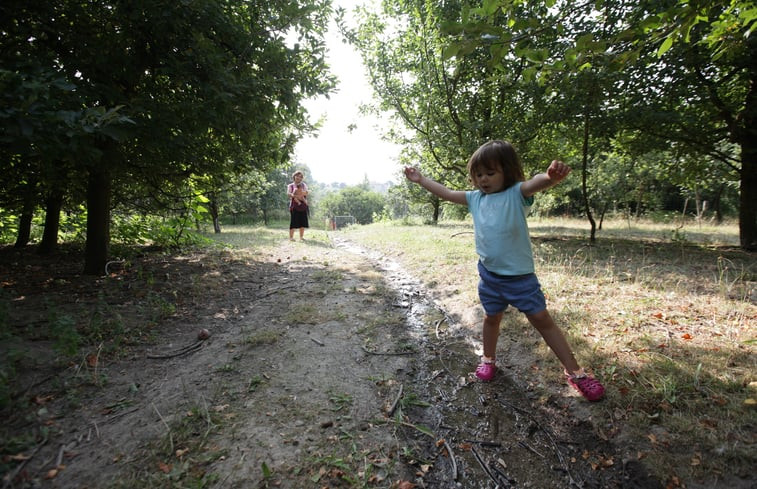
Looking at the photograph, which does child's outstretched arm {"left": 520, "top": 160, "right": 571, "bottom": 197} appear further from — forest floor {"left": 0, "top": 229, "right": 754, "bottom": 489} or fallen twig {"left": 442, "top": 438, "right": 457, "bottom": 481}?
fallen twig {"left": 442, "top": 438, "right": 457, "bottom": 481}

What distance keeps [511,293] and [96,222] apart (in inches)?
241

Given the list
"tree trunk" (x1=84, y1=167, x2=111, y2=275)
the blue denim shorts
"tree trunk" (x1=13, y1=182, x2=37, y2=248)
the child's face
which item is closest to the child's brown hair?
the child's face

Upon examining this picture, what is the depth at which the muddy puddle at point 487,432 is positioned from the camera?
1.88 m

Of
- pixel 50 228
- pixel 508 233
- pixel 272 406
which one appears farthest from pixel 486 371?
pixel 50 228

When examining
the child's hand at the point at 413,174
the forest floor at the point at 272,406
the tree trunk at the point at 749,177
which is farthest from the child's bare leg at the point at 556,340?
the tree trunk at the point at 749,177

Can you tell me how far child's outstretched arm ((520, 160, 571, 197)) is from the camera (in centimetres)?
213

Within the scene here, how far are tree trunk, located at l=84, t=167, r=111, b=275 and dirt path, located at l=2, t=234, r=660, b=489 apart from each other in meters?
1.17

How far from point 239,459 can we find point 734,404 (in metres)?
3.11

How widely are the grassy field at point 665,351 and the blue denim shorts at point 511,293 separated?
0.73m

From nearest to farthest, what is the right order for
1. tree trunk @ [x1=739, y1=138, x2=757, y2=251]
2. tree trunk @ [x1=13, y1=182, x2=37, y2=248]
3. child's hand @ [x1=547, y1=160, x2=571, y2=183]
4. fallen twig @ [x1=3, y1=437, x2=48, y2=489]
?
fallen twig @ [x1=3, y1=437, x2=48, y2=489] → child's hand @ [x1=547, y1=160, x2=571, y2=183] → tree trunk @ [x1=13, y1=182, x2=37, y2=248] → tree trunk @ [x1=739, y1=138, x2=757, y2=251]

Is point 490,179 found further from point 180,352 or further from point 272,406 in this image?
point 180,352

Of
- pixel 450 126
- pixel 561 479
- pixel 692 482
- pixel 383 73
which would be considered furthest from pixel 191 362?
pixel 383 73

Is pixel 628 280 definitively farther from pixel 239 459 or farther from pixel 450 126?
pixel 450 126

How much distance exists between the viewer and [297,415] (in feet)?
7.29
